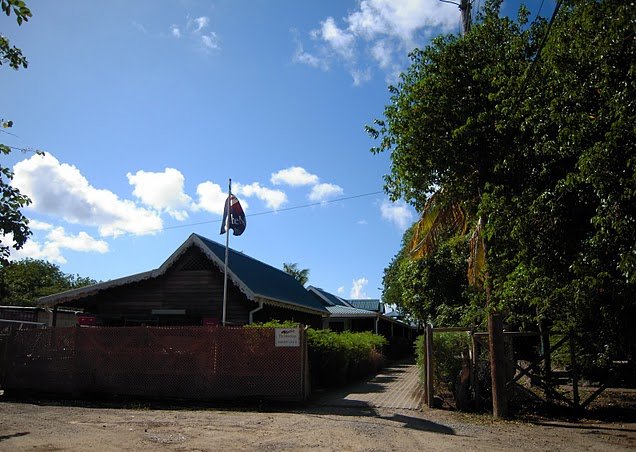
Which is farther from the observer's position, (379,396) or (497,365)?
(379,396)

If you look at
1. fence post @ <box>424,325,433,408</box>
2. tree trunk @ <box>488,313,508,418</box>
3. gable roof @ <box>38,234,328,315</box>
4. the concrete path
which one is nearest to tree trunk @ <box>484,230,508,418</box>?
tree trunk @ <box>488,313,508,418</box>

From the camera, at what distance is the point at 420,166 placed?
42.1 feet

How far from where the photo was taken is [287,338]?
1212 cm

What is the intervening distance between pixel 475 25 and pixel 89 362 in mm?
12567

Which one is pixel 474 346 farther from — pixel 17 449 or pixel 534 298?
pixel 17 449

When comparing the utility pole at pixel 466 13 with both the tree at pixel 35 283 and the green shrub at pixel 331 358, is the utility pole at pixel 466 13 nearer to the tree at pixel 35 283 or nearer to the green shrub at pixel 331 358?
the green shrub at pixel 331 358

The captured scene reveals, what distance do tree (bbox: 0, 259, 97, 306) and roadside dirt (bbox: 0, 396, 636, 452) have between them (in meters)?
45.5

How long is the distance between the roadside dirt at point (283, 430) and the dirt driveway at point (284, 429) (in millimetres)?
15

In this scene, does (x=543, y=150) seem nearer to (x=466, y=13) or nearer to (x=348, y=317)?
(x=466, y=13)

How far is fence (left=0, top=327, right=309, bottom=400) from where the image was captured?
12102mm

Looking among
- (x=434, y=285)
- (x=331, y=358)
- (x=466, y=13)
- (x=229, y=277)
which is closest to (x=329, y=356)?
(x=331, y=358)

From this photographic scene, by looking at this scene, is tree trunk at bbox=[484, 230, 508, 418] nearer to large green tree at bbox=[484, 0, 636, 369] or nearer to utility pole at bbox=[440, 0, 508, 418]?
utility pole at bbox=[440, 0, 508, 418]

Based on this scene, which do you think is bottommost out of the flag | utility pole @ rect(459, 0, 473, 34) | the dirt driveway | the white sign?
the dirt driveway

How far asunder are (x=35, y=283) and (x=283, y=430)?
70075mm
